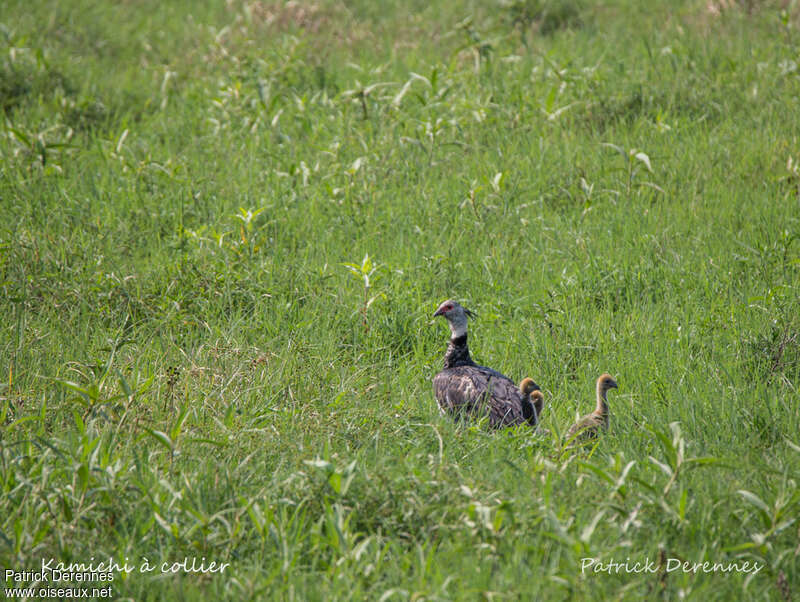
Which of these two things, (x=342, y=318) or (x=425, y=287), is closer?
(x=342, y=318)

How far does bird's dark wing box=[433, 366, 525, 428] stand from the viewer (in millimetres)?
5898

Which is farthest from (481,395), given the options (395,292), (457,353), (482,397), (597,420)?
(395,292)

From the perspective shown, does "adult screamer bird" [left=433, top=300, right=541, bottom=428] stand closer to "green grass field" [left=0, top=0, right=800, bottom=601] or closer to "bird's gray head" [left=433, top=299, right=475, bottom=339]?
"green grass field" [left=0, top=0, right=800, bottom=601]

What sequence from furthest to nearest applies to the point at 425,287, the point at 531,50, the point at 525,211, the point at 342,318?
the point at 531,50
the point at 525,211
the point at 425,287
the point at 342,318

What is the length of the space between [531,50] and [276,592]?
9.76 metres

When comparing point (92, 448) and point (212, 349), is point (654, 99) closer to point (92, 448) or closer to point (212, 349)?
point (212, 349)

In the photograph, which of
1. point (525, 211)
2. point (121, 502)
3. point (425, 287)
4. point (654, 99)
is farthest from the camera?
point (654, 99)

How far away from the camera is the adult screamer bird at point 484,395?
19.3 ft

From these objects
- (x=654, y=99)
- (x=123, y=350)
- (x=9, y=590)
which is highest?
(x=654, y=99)

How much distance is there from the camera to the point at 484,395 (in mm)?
6023

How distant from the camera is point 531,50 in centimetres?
1199

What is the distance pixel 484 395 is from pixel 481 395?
3 centimetres

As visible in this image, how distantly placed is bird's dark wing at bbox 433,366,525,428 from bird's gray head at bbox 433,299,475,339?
1.42 ft

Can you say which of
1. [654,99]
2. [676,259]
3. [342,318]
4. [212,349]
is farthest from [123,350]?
[654,99]
